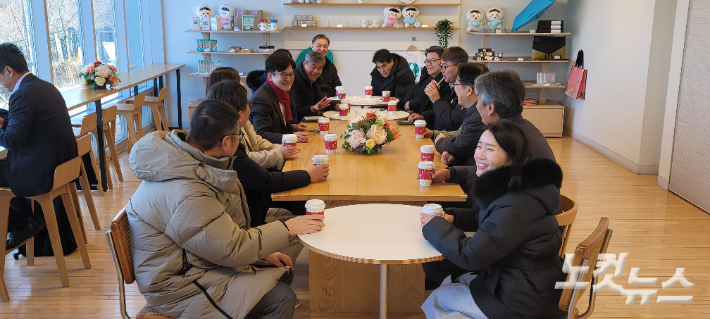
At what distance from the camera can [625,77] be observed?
7074mm

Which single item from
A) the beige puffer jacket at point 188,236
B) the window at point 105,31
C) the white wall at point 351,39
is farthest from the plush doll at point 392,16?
the beige puffer jacket at point 188,236

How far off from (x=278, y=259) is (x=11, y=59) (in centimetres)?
244

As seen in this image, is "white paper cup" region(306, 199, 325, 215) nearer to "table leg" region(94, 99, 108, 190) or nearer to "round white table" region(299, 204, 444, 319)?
"round white table" region(299, 204, 444, 319)

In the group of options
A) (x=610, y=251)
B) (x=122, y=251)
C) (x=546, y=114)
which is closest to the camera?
(x=122, y=251)

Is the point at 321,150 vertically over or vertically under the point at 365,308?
over

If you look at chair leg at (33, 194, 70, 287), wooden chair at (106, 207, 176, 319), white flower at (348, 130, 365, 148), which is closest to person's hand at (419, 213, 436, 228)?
wooden chair at (106, 207, 176, 319)

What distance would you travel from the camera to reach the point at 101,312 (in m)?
3.64

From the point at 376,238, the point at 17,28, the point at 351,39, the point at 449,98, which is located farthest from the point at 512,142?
the point at 351,39

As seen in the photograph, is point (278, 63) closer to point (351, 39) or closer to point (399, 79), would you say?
point (399, 79)

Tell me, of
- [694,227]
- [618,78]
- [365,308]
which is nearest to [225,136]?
[365,308]

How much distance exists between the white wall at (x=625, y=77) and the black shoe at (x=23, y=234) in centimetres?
579

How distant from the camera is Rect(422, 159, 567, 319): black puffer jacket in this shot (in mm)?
2291

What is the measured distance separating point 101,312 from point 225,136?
1.76m

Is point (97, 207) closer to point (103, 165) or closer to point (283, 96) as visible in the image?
point (103, 165)
